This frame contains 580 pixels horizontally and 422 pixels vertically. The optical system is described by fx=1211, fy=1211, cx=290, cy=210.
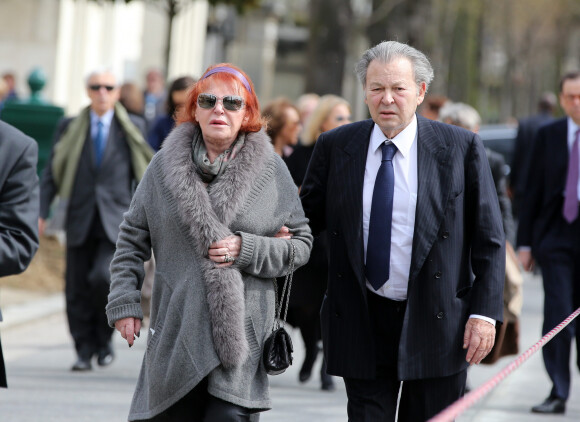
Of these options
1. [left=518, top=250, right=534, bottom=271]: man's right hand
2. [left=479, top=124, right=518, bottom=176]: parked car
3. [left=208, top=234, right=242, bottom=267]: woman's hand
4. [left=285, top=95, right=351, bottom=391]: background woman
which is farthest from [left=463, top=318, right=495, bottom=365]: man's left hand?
[left=479, top=124, right=518, bottom=176]: parked car

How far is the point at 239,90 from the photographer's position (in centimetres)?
448

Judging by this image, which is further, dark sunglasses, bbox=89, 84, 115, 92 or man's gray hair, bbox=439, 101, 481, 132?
dark sunglasses, bbox=89, 84, 115, 92

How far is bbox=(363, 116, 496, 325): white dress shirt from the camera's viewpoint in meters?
4.48

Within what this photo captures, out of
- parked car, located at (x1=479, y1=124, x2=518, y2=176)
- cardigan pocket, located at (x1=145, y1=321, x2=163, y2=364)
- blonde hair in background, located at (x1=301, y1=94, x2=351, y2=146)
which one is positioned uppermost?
blonde hair in background, located at (x1=301, y1=94, x2=351, y2=146)

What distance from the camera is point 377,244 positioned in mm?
4473

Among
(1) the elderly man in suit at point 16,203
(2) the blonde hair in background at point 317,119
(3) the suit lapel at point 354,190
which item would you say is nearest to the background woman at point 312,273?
(2) the blonde hair in background at point 317,119

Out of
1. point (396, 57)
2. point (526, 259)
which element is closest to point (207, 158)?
point (396, 57)

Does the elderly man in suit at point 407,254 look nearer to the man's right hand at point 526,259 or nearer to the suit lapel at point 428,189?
the suit lapel at point 428,189

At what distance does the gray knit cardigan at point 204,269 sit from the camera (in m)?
4.25

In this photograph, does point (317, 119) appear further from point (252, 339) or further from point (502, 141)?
point (502, 141)

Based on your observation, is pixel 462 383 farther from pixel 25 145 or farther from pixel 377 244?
pixel 25 145

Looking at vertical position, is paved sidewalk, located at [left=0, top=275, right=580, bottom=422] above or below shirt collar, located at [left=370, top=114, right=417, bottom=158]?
below

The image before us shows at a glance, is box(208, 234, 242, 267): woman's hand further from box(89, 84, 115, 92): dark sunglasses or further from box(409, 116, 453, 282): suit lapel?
box(89, 84, 115, 92): dark sunglasses

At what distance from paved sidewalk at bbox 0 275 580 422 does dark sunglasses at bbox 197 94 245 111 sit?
3.06 meters
